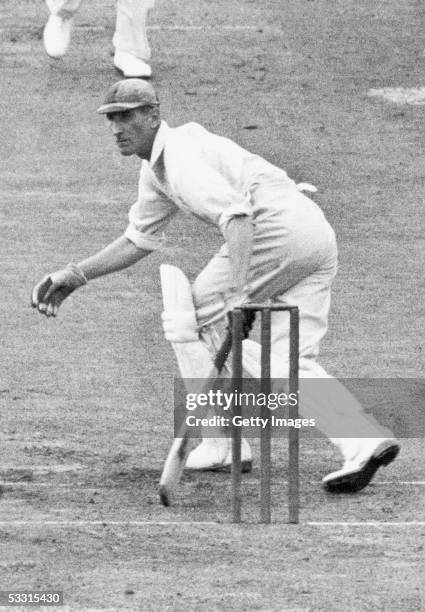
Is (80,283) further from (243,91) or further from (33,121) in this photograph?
(243,91)

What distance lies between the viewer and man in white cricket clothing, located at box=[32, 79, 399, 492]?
25.2 ft

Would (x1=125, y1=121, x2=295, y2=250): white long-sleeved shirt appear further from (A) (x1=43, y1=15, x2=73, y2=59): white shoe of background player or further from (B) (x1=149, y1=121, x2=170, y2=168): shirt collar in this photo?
(A) (x1=43, y1=15, x2=73, y2=59): white shoe of background player

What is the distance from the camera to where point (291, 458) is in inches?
285

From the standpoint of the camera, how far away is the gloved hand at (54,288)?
8.34m

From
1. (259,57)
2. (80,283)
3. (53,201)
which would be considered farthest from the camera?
(259,57)

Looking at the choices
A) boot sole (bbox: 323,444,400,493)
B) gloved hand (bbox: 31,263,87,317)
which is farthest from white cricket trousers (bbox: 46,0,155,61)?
boot sole (bbox: 323,444,400,493)

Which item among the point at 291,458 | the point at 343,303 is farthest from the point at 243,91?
the point at 291,458

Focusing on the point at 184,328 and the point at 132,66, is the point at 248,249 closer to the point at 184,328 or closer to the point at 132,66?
the point at 184,328

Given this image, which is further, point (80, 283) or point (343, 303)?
point (343, 303)

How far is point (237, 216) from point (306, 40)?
12675 mm

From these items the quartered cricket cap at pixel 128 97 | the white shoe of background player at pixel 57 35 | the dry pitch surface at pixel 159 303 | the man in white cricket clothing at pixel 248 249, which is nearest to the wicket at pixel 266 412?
the dry pitch surface at pixel 159 303

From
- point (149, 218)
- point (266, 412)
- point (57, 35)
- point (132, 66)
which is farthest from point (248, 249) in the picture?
point (57, 35)

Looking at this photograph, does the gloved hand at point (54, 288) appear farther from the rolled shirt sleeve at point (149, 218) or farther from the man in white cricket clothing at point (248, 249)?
the rolled shirt sleeve at point (149, 218)

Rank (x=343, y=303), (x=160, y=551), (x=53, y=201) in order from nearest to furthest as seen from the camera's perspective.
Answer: (x=160, y=551)
(x=343, y=303)
(x=53, y=201)
